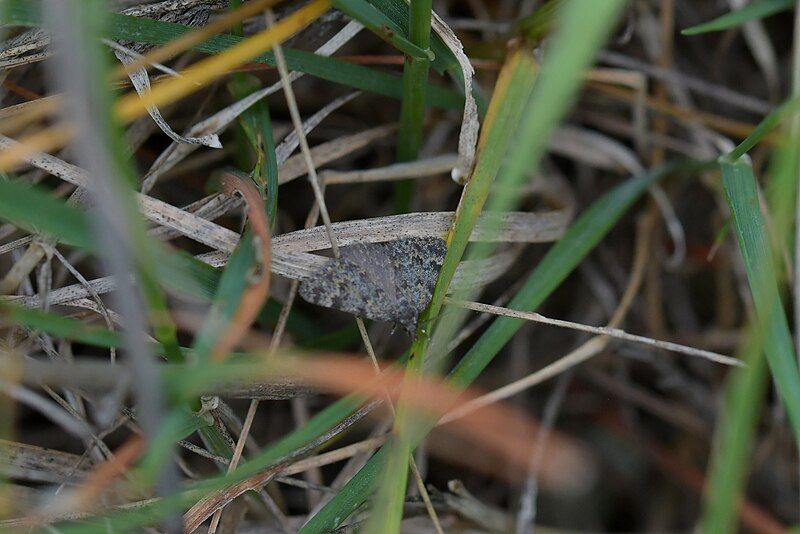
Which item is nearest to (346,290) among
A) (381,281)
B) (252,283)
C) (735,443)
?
(381,281)

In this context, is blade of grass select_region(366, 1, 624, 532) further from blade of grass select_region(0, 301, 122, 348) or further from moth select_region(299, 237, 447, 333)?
blade of grass select_region(0, 301, 122, 348)

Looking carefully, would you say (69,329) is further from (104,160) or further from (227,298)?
(104,160)

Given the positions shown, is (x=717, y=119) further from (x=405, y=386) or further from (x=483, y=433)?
(x=405, y=386)

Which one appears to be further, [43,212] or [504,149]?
[504,149]

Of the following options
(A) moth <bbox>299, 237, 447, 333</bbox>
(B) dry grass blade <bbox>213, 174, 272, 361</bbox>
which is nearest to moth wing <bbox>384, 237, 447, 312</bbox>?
(A) moth <bbox>299, 237, 447, 333</bbox>

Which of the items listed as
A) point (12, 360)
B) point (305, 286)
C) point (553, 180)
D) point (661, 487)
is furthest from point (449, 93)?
point (661, 487)

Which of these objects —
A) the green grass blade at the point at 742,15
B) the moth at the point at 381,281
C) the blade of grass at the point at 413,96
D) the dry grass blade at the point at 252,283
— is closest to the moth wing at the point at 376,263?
the moth at the point at 381,281
